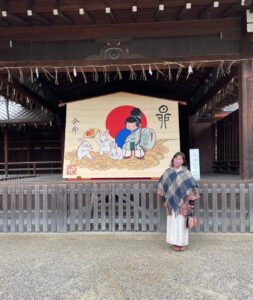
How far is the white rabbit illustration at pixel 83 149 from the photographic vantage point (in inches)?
276

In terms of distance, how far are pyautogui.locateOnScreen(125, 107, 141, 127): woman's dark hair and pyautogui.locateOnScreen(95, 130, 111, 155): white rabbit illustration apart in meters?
0.57

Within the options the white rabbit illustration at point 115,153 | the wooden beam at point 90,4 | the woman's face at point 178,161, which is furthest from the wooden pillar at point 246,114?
the white rabbit illustration at point 115,153

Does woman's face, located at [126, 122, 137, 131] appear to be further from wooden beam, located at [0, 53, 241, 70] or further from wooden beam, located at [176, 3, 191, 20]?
wooden beam, located at [176, 3, 191, 20]

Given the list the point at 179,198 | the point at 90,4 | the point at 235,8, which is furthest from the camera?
the point at 235,8

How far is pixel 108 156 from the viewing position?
276 inches

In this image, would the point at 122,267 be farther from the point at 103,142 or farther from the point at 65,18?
the point at 65,18

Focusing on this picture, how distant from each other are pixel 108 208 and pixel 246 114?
3.19 m

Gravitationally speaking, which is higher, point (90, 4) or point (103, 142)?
point (90, 4)

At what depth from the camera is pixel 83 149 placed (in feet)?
23.1

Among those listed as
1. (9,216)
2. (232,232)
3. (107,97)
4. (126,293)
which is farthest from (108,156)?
(126,293)

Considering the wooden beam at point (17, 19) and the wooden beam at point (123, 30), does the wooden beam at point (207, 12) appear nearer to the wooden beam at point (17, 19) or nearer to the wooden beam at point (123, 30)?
the wooden beam at point (123, 30)

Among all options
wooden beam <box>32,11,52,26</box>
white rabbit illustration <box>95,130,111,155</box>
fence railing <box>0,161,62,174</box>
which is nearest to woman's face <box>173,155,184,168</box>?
white rabbit illustration <box>95,130,111,155</box>

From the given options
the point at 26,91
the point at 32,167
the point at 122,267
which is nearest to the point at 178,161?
the point at 122,267

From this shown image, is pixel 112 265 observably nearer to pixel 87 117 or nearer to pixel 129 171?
pixel 129 171
